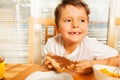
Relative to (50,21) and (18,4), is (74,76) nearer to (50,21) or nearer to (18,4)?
(50,21)

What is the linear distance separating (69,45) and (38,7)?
1026mm

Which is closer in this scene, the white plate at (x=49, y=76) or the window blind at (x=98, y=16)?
the white plate at (x=49, y=76)

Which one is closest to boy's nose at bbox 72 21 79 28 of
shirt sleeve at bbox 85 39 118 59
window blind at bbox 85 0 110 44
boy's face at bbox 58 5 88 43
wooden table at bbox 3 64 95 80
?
boy's face at bbox 58 5 88 43

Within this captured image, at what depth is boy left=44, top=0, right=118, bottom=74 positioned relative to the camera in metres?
1.06

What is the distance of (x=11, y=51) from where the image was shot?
7.36 ft

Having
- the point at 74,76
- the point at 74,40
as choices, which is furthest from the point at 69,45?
the point at 74,76

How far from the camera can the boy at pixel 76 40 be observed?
106cm

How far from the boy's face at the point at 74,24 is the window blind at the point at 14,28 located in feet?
3.72

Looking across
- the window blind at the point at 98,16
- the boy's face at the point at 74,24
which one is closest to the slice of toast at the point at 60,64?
the boy's face at the point at 74,24

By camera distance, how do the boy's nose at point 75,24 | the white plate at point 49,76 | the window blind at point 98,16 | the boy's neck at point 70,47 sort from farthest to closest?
the window blind at point 98,16 → the boy's neck at point 70,47 → the boy's nose at point 75,24 → the white plate at point 49,76

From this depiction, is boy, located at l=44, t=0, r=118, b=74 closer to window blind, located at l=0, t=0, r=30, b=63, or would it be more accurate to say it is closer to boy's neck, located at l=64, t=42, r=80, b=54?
boy's neck, located at l=64, t=42, r=80, b=54

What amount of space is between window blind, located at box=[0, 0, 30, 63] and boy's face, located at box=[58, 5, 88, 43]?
113 cm

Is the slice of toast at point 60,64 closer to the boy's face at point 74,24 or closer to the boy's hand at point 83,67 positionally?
the boy's hand at point 83,67

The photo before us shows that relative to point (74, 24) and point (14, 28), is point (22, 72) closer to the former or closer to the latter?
point (74, 24)
